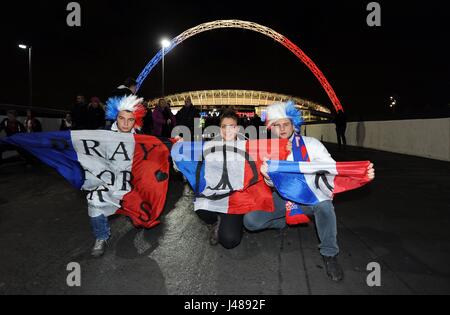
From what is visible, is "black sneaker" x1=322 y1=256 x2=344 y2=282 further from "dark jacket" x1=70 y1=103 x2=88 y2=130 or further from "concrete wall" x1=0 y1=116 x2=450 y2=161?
"concrete wall" x1=0 y1=116 x2=450 y2=161

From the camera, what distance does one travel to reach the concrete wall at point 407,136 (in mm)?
11914

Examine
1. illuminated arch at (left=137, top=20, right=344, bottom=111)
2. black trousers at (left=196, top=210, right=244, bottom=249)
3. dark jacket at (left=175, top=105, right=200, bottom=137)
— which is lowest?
black trousers at (left=196, top=210, right=244, bottom=249)

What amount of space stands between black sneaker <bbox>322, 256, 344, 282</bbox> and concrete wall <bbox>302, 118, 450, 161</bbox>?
10.2 metres

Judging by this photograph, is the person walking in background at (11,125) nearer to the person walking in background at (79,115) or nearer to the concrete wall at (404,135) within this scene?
the concrete wall at (404,135)

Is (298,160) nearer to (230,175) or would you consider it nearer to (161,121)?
(230,175)

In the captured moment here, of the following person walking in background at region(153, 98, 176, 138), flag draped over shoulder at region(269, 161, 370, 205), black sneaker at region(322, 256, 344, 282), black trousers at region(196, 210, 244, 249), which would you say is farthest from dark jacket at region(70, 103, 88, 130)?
black sneaker at region(322, 256, 344, 282)

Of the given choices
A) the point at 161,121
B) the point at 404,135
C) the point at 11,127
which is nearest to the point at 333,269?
the point at 161,121

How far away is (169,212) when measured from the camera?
5.79 m

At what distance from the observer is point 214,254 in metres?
3.90

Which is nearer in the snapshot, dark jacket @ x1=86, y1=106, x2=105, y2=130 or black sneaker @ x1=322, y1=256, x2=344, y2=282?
black sneaker @ x1=322, y1=256, x2=344, y2=282

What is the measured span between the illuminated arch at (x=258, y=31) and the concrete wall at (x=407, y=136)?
4512 cm

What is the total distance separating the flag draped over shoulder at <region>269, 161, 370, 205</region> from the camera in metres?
3.63

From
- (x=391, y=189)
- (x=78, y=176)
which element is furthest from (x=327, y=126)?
(x=78, y=176)
